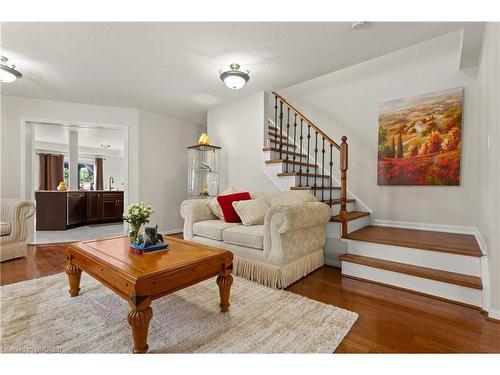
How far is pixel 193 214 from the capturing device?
3.20 m

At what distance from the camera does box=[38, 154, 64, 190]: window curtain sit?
26.5 feet

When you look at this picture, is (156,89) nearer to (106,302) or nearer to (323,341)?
(106,302)

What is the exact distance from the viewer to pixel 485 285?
186 centimetres

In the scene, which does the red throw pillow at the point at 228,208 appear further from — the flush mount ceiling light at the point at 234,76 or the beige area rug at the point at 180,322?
the flush mount ceiling light at the point at 234,76

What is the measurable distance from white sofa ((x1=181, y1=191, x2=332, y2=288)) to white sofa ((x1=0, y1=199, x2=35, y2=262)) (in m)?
2.34

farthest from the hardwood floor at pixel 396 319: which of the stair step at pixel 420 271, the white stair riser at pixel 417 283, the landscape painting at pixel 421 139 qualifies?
the landscape painting at pixel 421 139

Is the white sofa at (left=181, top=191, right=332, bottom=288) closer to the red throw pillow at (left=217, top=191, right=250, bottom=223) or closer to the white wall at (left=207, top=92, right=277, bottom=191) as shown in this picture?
the red throw pillow at (left=217, top=191, right=250, bottom=223)

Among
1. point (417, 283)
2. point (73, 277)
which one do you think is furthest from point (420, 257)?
point (73, 277)

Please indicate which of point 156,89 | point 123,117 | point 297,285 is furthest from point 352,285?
point 123,117

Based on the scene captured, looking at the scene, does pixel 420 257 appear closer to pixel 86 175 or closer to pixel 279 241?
pixel 279 241

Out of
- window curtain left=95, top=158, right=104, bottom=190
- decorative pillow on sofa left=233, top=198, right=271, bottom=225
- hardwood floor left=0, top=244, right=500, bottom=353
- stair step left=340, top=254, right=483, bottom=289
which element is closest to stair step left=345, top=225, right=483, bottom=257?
stair step left=340, top=254, right=483, bottom=289

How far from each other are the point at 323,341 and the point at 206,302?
0.94 metres

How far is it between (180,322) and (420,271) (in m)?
2.12

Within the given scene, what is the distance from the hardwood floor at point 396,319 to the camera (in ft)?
4.79
